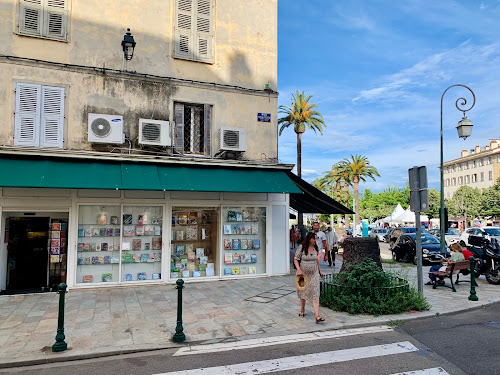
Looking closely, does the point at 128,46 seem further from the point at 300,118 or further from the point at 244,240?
the point at 300,118

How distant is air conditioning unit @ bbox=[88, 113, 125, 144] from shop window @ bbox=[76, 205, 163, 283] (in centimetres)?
202

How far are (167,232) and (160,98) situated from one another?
4160 mm

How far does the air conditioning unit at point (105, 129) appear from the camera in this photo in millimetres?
9859

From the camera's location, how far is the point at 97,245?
10.4m

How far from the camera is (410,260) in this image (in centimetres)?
1819

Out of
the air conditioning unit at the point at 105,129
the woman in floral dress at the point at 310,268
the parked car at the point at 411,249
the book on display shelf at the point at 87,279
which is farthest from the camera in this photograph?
the parked car at the point at 411,249

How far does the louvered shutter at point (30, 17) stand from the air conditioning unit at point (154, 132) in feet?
12.2

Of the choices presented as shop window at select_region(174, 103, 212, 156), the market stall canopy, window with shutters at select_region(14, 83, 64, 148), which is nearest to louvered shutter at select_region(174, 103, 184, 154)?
shop window at select_region(174, 103, 212, 156)

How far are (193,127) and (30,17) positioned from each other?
5.35 meters

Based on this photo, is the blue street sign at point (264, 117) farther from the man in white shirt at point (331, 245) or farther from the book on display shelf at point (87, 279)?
the book on display shelf at point (87, 279)

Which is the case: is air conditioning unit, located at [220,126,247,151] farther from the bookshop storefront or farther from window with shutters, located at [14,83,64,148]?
window with shutters, located at [14,83,64,148]

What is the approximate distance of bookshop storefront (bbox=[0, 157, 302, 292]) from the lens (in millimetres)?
9523

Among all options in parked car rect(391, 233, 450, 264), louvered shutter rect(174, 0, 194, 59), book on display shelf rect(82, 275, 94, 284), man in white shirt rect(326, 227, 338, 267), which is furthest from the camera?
parked car rect(391, 233, 450, 264)

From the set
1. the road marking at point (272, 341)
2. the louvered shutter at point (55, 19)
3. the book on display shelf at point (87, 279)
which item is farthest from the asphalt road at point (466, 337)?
the louvered shutter at point (55, 19)
